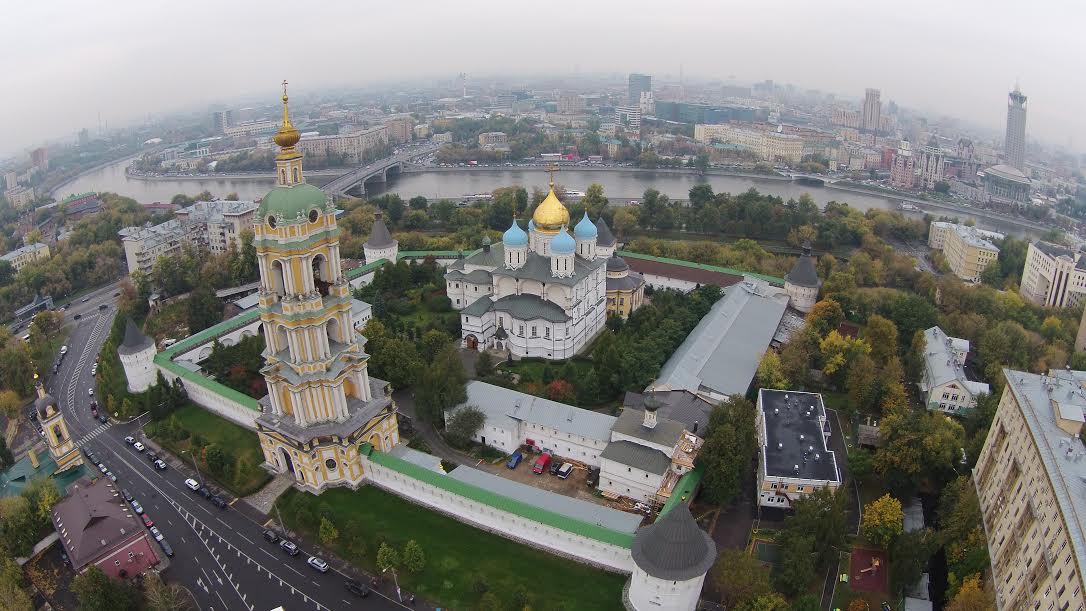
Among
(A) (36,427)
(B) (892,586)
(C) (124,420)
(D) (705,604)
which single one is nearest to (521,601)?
(D) (705,604)

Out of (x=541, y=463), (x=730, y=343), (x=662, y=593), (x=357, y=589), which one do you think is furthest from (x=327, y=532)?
(x=730, y=343)

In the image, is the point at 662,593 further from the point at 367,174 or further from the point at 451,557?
the point at 367,174

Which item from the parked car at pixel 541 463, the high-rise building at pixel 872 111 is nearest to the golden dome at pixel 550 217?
the parked car at pixel 541 463

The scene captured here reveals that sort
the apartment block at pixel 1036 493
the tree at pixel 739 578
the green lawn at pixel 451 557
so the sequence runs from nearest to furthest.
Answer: the apartment block at pixel 1036 493, the tree at pixel 739 578, the green lawn at pixel 451 557

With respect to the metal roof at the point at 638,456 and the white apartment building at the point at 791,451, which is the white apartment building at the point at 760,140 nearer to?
the white apartment building at the point at 791,451

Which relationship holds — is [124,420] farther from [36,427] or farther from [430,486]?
[430,486]

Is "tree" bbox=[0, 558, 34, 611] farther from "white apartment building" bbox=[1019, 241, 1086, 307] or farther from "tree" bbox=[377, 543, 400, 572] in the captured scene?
"white apartment building" bbox=[1019, 241, 1086, 307]
